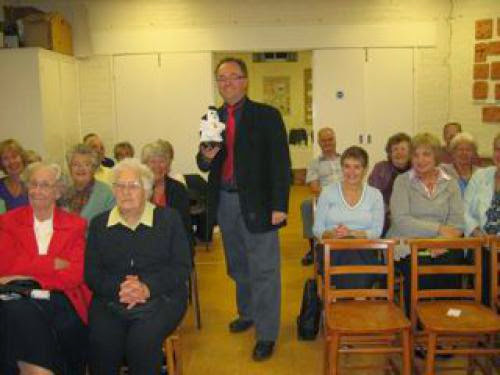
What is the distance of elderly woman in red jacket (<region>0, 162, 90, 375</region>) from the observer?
2.40 m

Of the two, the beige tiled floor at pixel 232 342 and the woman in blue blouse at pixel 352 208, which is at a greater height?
the woman in blue blouse at pixel 352 208

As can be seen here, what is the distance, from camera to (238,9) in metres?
6.56

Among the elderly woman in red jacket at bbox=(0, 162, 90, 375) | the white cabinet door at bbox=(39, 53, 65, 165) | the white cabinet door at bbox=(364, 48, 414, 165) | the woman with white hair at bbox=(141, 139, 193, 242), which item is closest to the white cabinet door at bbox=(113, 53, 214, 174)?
the white cabinet door at bbox=(39, 53, 65, 165)

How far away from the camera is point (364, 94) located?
6.75m

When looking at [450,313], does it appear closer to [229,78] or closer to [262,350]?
[262,350]

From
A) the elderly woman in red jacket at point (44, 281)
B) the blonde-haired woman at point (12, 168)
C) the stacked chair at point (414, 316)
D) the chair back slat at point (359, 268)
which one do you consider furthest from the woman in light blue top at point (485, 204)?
the blonde-haired woman at point (12, 168)

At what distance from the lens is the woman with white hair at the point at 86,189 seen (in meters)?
3.14

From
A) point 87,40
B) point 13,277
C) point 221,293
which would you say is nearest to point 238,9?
point 87,40

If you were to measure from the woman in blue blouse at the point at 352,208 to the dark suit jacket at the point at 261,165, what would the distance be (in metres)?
0.35

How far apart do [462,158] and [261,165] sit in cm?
164

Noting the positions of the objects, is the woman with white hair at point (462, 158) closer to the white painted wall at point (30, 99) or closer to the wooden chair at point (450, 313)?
the wooden chair at point (450, 313)

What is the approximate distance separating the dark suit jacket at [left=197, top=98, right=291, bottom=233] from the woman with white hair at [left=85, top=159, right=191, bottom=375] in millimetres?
610

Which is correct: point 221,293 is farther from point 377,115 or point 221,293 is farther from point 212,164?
point 377,115

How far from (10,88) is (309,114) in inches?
249
